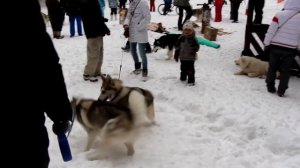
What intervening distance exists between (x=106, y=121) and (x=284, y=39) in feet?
12.0

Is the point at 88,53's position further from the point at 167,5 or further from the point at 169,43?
the point at 167,5

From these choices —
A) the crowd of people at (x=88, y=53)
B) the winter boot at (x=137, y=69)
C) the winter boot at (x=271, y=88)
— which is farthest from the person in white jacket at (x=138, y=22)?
the winter boot at (x=271, y=88)

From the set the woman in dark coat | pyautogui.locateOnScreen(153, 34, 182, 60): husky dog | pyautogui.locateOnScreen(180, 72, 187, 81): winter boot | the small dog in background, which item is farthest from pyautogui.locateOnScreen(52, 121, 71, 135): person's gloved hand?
the woman in dark coat

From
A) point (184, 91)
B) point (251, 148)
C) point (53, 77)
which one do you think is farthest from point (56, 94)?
point (184, 91)

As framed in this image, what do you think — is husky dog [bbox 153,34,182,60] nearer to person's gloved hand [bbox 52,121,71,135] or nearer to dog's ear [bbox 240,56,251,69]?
dog's ear [bbox 240,56,251,69]

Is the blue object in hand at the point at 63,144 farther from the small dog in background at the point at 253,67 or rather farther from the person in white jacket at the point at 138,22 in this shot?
the small dog in background at the point at 253,67

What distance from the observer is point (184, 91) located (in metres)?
6.56

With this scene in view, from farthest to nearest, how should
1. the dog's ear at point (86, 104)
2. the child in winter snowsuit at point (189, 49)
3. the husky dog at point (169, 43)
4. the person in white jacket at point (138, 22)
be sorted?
the husky dog at point (169, 43) < the person in white jacket at point (138, 22) < the child in winter snowsuit at point (189, 49) < the dog's ear at point (86, 104)

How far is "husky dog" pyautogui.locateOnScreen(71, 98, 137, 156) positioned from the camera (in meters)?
3.79

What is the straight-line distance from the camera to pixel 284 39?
19.6 ft

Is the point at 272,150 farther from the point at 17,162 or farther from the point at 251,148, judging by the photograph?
the point at 17,162

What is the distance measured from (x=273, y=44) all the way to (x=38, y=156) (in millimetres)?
5285

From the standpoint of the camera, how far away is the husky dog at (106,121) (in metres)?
3.79

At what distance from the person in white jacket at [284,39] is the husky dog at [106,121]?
3.41 metres
